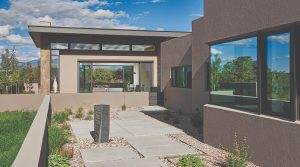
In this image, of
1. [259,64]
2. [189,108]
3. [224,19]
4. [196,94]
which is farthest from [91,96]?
[259,64]

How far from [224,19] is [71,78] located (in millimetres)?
15847

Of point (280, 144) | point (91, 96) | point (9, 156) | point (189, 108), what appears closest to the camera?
point (280, 144)

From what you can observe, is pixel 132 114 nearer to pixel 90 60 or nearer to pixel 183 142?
pixel 90 60

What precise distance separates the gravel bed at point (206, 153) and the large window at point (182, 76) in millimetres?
7119

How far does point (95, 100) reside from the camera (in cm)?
2192

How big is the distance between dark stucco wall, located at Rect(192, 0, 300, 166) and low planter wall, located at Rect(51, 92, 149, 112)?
12.5 m

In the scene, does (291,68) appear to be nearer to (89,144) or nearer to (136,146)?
(136,146)

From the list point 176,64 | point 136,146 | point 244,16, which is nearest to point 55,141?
point 136,146

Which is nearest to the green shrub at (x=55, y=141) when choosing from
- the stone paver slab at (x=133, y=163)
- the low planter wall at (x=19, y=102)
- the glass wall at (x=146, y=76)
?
the stone paver slab at (x=133, y=163)

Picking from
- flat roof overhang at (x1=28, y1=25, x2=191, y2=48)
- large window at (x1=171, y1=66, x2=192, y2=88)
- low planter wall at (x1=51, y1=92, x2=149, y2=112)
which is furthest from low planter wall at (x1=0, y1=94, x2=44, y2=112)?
large window at (x1=171, y1=66, x2=192, y2=88)

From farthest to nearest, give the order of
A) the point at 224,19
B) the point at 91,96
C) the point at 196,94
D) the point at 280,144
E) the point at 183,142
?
the point at 91,96, the point at 196,94, the point at 183,142, the point at 224,19, the point at 280,144

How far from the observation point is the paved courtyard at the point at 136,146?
27.9 feet

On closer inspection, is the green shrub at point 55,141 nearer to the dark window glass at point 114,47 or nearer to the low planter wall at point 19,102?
the low planter wall at point 19,102

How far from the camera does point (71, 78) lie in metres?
23.6
